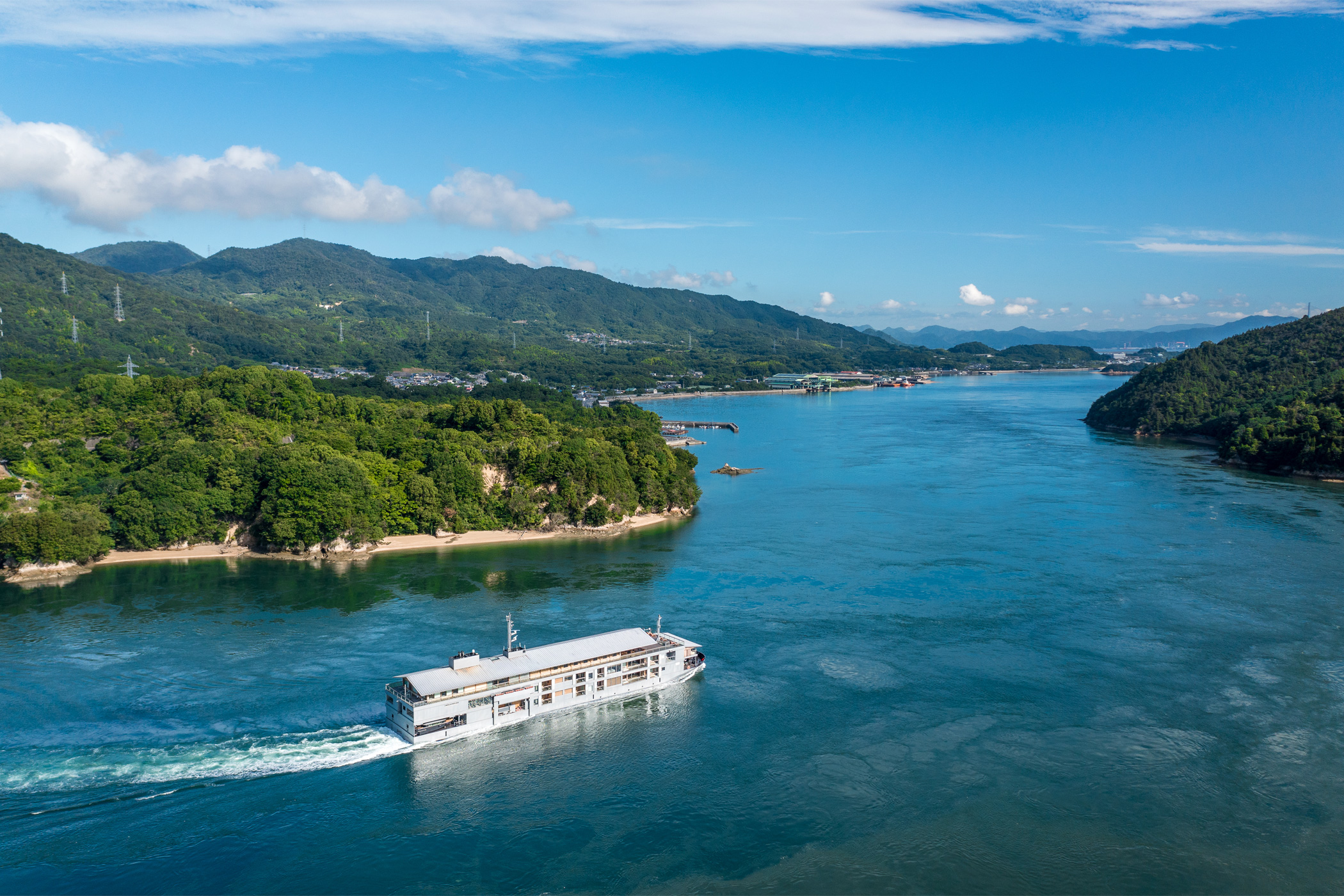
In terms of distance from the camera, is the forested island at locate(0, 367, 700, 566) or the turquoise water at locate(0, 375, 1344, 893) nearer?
the turquoise water at locate(0, 375, 1344, 893)

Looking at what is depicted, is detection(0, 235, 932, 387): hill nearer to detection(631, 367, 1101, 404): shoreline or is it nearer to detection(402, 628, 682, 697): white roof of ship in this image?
detection(631, 367, 1101, 404): shoreline

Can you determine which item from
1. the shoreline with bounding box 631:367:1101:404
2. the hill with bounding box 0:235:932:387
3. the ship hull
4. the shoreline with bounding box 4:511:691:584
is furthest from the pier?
the ship hull

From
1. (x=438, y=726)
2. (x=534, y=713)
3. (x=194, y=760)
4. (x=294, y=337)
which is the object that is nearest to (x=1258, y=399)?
(x=534, y=713)

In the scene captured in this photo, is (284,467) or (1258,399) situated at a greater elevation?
(1258,399)

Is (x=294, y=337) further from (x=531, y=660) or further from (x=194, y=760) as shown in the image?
(x=194, y=760)

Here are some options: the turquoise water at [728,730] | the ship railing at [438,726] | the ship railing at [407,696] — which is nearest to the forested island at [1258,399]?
the turquoise water at [728,730]
